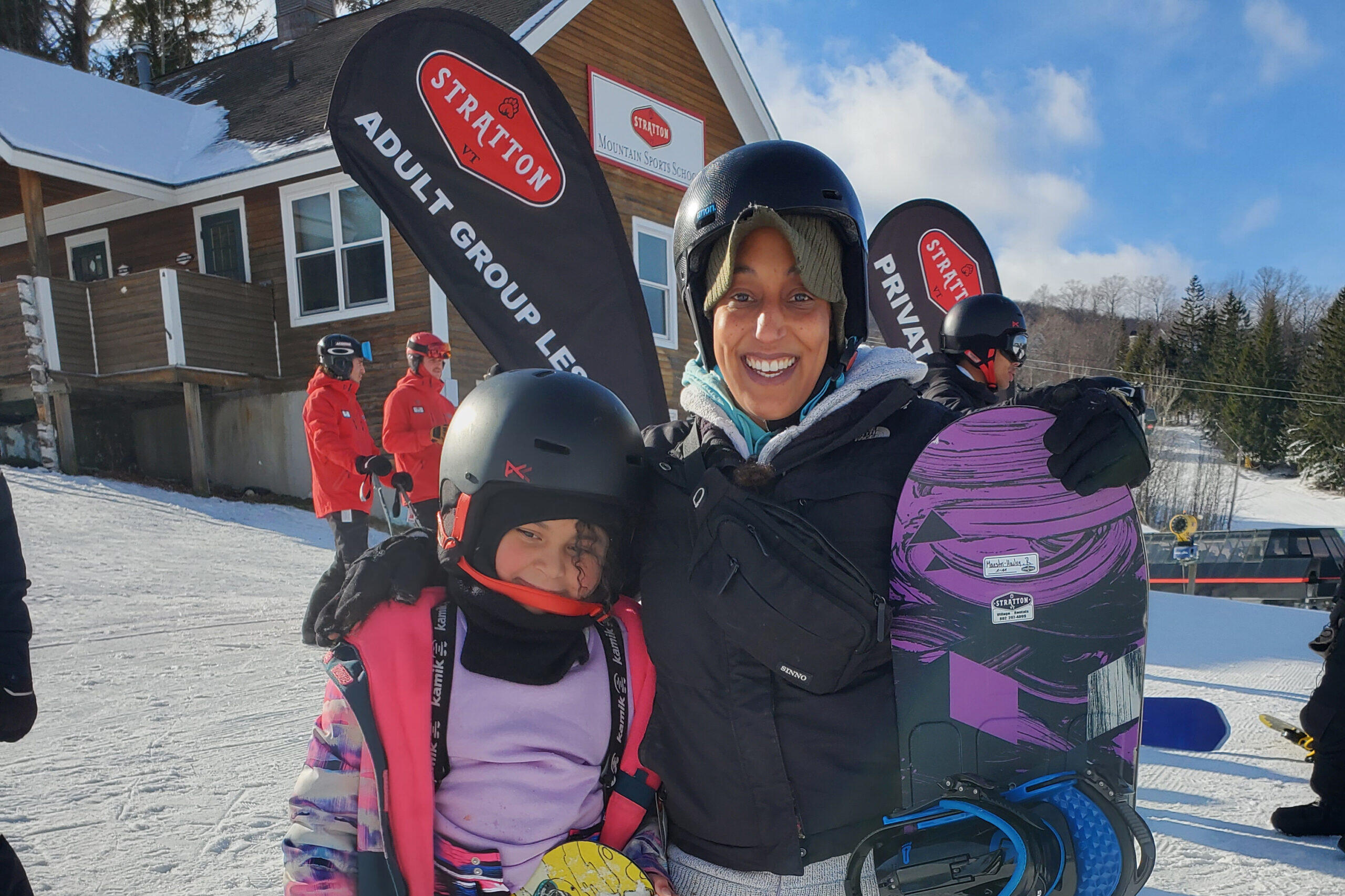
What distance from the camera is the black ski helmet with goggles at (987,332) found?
411 cm

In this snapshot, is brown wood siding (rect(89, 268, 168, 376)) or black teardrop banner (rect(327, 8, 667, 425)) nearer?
black teardrop banner (rect(327, 8, 667, 425))

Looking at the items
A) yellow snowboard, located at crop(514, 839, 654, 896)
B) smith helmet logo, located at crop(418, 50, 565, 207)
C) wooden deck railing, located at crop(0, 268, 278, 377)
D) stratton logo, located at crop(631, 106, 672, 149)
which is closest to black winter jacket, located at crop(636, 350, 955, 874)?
yellow snowboard, located at crop(514, 839, 654, 896)

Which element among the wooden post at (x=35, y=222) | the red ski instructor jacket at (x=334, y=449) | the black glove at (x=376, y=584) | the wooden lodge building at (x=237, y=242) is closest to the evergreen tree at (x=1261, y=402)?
the wooden lodge building at (x=237, y=242)

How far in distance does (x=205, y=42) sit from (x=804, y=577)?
28.9 metres

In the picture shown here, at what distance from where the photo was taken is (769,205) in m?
1.46

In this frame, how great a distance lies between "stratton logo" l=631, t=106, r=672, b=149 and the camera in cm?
1277

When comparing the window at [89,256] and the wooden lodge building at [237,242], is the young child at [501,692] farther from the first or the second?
the window at [89,256]

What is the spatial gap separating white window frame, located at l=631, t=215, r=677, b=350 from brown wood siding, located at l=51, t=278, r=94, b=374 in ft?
24.8

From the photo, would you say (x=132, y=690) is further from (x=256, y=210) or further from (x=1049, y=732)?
(x=256, y=210)

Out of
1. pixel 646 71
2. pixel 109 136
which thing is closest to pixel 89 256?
pixel 109 136

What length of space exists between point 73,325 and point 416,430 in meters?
8.18

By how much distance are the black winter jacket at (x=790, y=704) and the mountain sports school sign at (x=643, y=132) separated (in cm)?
1122

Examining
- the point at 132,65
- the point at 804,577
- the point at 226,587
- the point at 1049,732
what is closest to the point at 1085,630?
the point at 1049,732

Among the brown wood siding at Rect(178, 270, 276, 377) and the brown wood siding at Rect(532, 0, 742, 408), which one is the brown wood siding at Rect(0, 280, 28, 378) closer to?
the brown wood siding at Rect(178, 270, 276, 377)
